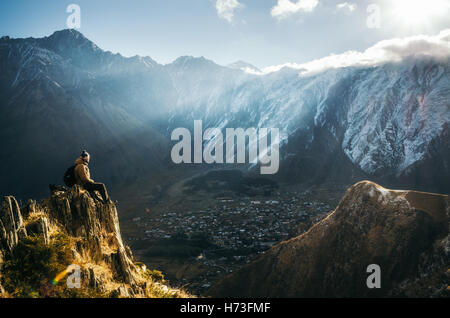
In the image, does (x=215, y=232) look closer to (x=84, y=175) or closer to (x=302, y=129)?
(x=84, y=175)

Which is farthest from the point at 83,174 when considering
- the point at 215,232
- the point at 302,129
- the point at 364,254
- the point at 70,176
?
the point at 302,129

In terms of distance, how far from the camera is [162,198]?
106m

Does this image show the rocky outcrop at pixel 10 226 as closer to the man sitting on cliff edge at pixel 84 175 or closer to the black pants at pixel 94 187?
the man sitting on cliff edge at pixel 84 175

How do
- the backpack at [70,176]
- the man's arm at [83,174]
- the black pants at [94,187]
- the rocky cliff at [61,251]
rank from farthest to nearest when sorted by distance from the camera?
the black pants at [94,187] → the backpack at [70,176] → the man's arm at [83,174] → the rocky cliff at [61,251]

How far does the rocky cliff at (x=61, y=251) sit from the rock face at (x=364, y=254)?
20101 millimetres

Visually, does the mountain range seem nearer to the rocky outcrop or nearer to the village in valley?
the village in valley

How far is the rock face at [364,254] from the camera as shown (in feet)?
78.4

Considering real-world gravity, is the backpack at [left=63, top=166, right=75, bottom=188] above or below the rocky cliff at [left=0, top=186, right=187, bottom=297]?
above

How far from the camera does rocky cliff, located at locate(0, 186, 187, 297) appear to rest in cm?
941

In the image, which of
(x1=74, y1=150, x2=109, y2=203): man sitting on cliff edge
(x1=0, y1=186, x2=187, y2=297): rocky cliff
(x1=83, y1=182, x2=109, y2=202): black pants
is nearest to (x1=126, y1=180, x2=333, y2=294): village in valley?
(x1=0, y1=186, x2=187, y2=297): rocky cliff

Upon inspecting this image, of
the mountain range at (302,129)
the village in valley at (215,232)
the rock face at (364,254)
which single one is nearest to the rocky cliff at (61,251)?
the rock face at (364,254)

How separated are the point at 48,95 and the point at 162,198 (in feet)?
361

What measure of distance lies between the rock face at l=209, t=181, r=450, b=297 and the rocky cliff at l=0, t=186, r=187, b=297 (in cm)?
2010

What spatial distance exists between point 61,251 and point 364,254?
27.0 meters
